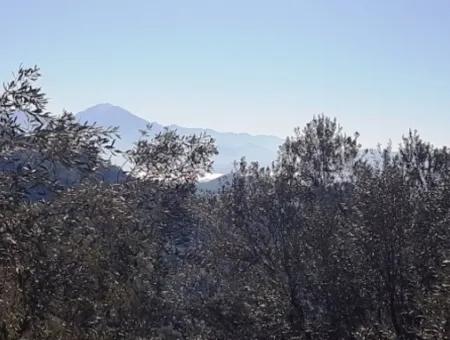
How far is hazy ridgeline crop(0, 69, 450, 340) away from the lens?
1011 cm

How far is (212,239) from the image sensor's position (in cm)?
2894

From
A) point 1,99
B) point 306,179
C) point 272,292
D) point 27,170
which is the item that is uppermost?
point 306,179

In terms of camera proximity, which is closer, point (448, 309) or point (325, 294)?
point (448, 309)

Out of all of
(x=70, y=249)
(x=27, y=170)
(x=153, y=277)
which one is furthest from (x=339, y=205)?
(x=27, y=170)

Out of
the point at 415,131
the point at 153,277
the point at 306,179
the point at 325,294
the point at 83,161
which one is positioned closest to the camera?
the point at 83,161

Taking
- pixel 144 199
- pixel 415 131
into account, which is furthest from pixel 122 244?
pixel 415 131

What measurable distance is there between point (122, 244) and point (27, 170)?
554 cm

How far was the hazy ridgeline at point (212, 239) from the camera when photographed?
10.1 meters

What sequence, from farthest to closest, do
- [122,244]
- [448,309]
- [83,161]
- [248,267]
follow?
[248,267]
[122,244]
[448,309]
[83,161]

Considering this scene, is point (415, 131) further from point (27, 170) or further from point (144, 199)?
point (27, 170)

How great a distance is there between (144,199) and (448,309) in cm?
948

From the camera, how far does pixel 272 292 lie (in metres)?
23.2

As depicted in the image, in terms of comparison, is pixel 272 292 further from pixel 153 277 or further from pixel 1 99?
pixel 1 99

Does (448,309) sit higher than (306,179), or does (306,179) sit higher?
(306,179)
